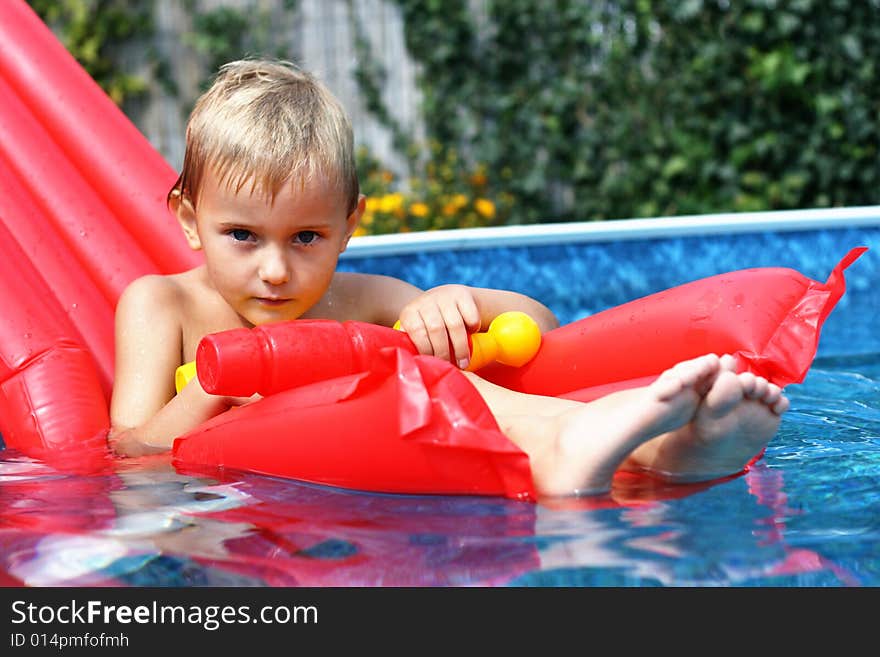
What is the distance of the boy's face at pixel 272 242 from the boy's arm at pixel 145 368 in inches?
5.9

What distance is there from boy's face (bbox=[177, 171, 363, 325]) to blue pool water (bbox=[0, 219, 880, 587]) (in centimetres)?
33

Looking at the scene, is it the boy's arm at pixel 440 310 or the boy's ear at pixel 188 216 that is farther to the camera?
the boy's ear at pixel 188 216

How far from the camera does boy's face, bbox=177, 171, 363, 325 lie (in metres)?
1.90

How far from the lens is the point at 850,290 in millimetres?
3303

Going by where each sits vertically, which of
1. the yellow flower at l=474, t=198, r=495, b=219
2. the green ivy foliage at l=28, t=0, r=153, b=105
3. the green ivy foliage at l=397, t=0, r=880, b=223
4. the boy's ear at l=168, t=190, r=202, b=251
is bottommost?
the boy's ear at l=168, t=190, r=202, b=251

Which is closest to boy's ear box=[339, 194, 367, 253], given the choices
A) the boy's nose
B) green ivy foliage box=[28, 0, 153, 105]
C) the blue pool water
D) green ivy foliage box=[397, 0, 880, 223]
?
the boy's nose

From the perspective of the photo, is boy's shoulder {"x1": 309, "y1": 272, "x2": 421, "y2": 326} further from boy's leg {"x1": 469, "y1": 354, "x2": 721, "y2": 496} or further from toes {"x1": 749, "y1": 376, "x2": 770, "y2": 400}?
toes {"x1": 749, "y1": 376, "x2": 770, "y2": 400}

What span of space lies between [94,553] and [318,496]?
36cm

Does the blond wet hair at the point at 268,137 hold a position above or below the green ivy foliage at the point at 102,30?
below

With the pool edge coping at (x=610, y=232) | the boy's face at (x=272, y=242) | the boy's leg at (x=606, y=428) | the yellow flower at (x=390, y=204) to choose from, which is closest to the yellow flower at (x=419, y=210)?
the yellow flower at (x=390, y=204)

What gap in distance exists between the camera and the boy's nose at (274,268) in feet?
6.25

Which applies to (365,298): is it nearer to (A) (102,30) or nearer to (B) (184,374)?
(B) (184,374)

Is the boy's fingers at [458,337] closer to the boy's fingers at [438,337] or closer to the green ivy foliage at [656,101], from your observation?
the boy's fingers at [438,337]
